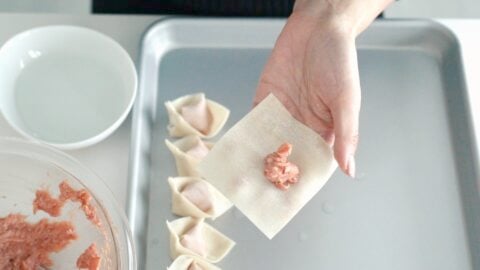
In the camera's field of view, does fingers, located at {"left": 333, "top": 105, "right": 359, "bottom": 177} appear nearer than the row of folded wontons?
Yes

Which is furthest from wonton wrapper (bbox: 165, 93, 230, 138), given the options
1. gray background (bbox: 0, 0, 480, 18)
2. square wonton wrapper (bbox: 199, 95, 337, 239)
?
gray background (bbox: 0, 0, 480, 18)

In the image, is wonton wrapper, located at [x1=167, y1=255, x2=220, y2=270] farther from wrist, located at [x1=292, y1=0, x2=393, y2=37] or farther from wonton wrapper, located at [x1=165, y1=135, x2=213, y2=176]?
wrist, located at [x1=292, y1=0, x2=393, y2=37]

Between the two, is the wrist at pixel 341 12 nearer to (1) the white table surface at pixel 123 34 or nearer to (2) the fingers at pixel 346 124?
(2) the fingers at pixel 346 124

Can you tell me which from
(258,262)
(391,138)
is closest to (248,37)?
(391,138)

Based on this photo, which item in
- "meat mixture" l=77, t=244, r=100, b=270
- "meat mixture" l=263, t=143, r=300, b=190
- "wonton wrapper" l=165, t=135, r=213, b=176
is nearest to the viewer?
"meat mixture" l=77, t=244, r=100, b=270

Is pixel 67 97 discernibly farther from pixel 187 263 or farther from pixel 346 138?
pixel 346 138

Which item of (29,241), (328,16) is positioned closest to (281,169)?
(328,16)

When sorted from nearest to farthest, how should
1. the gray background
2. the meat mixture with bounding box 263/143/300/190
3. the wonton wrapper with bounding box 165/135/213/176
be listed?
the meat mixture with bounding box 263/143/300/190, the wonton wrapper with bounding box 165/135/213/176, the gray background

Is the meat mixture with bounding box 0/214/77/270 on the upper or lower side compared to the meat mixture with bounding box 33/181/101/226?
lower
